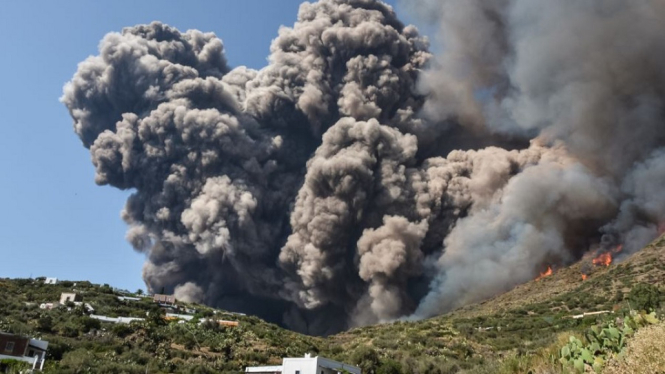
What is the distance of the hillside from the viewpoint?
2970cm

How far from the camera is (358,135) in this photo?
6675cm

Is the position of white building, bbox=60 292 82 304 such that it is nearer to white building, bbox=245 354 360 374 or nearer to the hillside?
the hillside

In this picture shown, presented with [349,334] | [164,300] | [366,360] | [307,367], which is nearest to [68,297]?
[164,300]

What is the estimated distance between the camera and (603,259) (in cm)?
5231

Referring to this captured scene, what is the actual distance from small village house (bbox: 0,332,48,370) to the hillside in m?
0.78

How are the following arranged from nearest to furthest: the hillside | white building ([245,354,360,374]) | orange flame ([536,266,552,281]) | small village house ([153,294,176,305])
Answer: white building ([245,354,360,374]), the hillside, orange flame ([536,266,552,281]), small village house ([153,294,176,305])

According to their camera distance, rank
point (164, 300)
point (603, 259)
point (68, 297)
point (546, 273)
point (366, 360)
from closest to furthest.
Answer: point (366, 360) < point (68, 297) < point (603, 259) < point (546, 273) < point (164, 300)

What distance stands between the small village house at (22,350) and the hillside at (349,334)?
78cm

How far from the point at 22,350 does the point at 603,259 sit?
48809mm

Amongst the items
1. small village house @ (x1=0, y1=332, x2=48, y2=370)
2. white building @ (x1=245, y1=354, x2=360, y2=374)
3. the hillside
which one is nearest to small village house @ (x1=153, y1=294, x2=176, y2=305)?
the hillside

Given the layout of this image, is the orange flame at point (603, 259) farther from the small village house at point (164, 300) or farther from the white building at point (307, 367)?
the small village house at point (164, 300)

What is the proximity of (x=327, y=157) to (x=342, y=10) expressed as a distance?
2339 centimetres

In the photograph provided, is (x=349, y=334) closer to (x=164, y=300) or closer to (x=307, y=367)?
(x=164, y=300)

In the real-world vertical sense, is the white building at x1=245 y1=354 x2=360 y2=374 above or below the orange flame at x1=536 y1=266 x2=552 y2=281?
below
